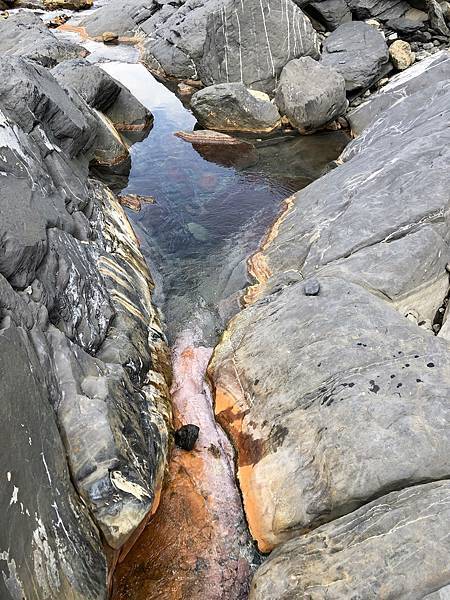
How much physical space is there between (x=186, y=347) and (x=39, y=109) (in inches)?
273

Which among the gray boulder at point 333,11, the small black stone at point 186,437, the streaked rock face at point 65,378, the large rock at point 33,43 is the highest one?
the large rock at point 33,43

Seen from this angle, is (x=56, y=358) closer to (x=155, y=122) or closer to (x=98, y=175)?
(x=98, y=175)

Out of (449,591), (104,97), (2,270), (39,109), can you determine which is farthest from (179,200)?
(449,591)

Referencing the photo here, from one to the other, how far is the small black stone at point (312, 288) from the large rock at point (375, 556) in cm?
420

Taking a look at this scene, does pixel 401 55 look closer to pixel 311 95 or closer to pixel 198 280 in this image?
pixel 311 95

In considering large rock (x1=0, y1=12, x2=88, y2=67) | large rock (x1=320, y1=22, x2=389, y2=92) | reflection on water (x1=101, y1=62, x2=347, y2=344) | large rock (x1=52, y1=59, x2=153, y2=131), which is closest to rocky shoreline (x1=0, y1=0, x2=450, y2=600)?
reflection on water (x1=101, y1=62, x2=347, y2=344)

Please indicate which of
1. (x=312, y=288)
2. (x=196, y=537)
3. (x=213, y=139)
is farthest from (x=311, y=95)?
(x=196, y=537)

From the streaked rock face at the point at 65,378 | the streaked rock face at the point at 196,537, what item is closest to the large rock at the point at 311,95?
the streaked rock face at the point at 65,378

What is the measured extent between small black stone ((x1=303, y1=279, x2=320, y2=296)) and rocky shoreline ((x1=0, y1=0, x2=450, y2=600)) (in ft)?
0.13

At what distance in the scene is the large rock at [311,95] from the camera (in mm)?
20438

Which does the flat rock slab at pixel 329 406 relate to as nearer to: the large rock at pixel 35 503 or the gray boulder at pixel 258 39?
the large rock at pixel 35 503

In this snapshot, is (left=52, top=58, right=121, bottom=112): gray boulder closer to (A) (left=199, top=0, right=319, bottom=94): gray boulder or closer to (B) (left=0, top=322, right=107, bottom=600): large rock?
(A) (left=199, top=0, right=319, bottom=94): gray boulder

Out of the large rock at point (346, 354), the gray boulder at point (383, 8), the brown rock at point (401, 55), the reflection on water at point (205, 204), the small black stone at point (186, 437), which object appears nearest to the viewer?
the large rock at point (346, 354)

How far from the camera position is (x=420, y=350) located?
8320mm
